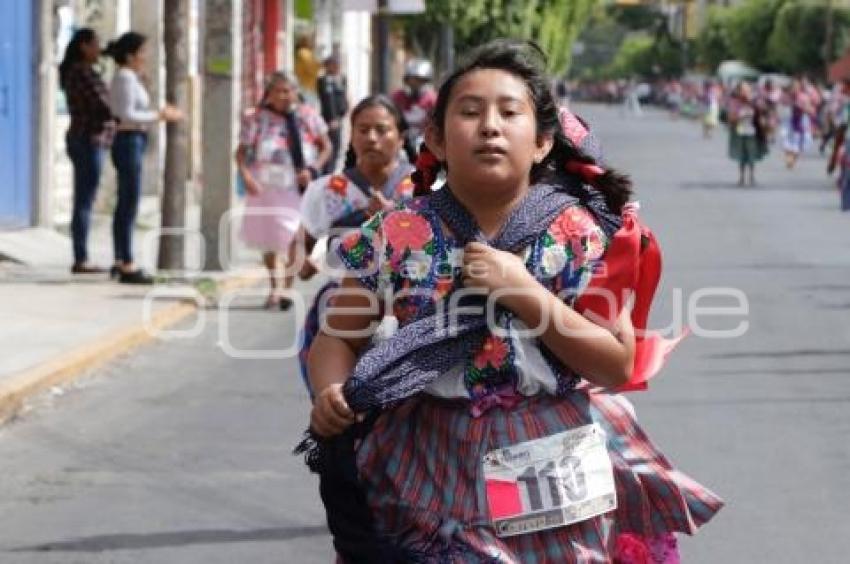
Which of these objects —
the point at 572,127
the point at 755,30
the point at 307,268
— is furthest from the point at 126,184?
the point at 755,30

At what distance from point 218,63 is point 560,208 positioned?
13802 mm

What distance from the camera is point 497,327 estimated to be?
451 centimetres

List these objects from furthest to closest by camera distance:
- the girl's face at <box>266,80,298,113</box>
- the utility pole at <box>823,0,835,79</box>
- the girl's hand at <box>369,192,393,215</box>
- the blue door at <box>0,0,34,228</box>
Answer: the utility pole at <box>823,0,835,79</box> < the blue door at <box>0,0,34,228</box> < the girl's face at <box>266,80,298,113</box> < the girl's hand at <box>369,192,393,215</box>

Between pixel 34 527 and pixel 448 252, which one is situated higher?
pixel 448 252

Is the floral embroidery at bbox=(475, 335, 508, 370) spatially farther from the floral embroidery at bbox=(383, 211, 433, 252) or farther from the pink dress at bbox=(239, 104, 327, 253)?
the pink dress at bbox=(239, 104, 327, 253)

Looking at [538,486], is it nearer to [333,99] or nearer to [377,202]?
[377,202]

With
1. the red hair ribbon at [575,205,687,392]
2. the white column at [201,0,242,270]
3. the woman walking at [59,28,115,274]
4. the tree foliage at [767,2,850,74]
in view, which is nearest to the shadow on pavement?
the red hair ribbon at [575,205,687,392]

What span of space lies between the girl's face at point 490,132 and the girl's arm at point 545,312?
0.14 m

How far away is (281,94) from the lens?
52.5ft

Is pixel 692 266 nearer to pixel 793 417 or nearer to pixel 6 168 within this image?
pixel 6 168

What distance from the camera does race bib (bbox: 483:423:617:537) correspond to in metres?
4.50

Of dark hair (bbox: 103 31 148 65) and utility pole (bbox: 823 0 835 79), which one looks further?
utility pole (bbox: 823 0 835 79)

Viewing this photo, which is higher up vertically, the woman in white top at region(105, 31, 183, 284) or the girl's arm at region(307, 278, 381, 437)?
the girl's arm at region(307, 278, 381, 437)

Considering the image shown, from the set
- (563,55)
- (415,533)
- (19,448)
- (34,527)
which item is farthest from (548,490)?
(563,55)
